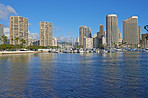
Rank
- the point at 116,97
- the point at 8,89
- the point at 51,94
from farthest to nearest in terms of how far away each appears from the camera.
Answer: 1. the point at 8,89
2. the point at 51,94
3. the point at 116,97

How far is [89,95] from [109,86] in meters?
5.07

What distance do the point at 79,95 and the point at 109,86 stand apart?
5696 millimetres

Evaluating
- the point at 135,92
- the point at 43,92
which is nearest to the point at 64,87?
the point at 43,92

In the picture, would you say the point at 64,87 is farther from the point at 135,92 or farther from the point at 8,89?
the point at 135,92

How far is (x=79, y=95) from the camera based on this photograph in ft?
66.4

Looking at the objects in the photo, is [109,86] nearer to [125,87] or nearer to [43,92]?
[125,87]

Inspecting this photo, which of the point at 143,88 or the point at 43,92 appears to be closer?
the point at 43,92

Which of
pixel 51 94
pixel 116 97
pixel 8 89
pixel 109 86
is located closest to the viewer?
pixel 116 97

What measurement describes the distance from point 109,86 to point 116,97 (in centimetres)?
498

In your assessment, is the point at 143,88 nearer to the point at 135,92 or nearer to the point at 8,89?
the point at 135,92

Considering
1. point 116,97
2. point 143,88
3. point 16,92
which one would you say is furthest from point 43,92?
point 143,88

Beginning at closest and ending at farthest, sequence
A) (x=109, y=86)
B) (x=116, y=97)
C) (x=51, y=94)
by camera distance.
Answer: (x=116, y=97)
(x=51, y=94)
(x=109, y=86)

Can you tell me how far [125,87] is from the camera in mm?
23828

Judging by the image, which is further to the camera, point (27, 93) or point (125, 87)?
point (125, 87)
